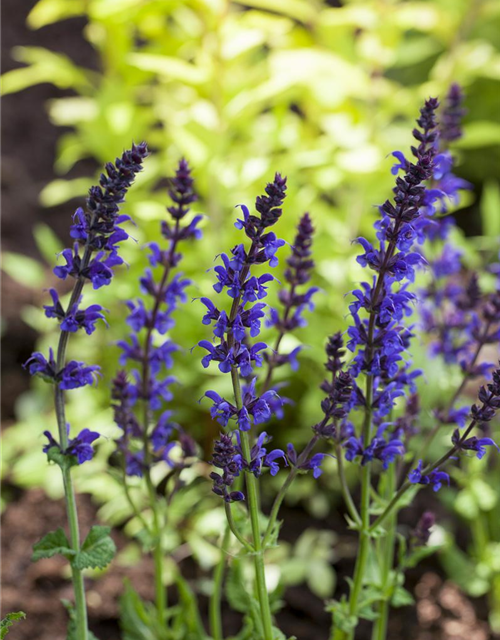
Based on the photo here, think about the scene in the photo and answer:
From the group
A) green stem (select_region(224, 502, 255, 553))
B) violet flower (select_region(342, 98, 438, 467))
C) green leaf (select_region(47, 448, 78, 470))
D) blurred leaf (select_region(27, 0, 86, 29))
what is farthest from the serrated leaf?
blurred leaf (select_region(27, 0, 86, 29))

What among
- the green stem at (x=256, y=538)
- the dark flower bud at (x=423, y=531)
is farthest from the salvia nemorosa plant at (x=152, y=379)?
the dark flower bud at (x=423, y=531)

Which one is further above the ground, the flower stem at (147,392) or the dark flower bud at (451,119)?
the dark flower bud at (451,119)

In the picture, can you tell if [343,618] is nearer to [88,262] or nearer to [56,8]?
[88,262]

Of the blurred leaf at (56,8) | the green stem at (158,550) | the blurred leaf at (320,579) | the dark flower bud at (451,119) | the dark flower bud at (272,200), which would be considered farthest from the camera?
the blurred leaf at (56,8)

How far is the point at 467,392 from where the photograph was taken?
402cm

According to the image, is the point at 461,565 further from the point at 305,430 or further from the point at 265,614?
the point at 265,614

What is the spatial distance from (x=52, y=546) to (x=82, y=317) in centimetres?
61

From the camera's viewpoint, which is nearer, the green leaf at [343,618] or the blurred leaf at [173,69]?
the green leaf at [343,618]

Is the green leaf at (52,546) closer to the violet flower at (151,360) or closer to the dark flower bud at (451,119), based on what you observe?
the violet flower at (151,360)

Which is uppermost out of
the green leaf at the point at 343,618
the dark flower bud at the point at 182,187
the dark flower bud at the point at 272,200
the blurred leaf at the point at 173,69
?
the blurred leaf at the point at 173,69

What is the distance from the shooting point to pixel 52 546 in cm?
177

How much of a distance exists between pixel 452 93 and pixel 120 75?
8.81ft

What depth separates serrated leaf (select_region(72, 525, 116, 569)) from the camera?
5.57 feet

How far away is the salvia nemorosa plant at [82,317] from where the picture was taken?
1465mm
